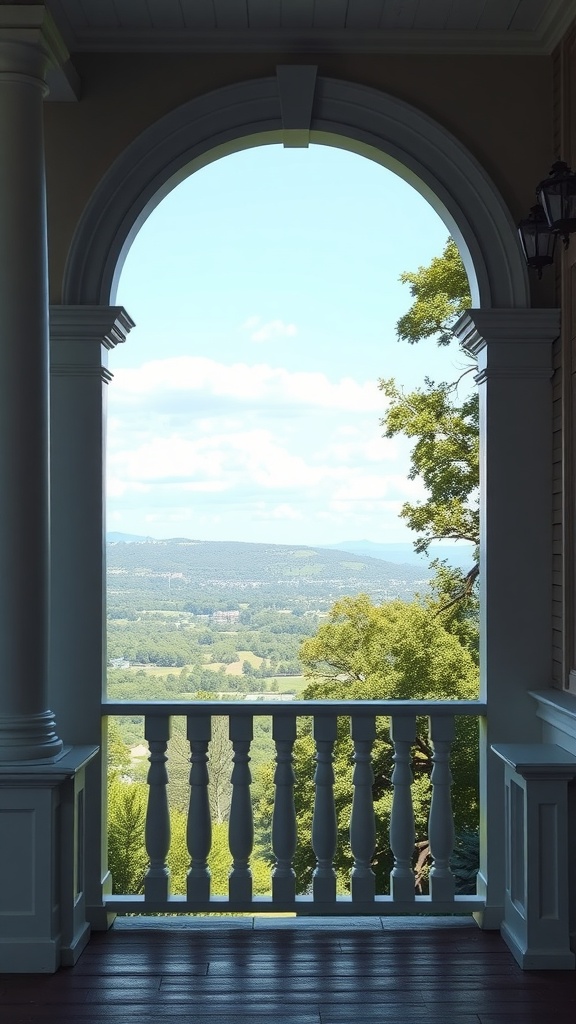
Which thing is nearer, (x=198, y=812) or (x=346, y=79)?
(x=198, y=812)

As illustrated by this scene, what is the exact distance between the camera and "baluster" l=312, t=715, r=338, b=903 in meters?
4.12

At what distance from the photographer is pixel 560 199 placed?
10.4 ft

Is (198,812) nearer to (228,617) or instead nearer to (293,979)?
(293,979)

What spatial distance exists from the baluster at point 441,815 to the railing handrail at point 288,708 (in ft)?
0.28

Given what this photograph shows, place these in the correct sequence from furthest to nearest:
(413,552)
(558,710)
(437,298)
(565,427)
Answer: (437,298) → (413,552) → (565,427) → (558,710)

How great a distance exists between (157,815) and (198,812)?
179 millimetres

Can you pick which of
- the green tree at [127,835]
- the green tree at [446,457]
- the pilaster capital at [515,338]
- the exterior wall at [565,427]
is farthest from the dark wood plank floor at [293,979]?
the green tree at [127,835]

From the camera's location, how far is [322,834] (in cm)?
416

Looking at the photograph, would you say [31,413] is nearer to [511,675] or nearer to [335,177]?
[511,675]

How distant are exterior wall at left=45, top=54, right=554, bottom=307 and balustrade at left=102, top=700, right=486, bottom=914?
2.20m

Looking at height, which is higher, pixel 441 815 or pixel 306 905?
pixel 441 815

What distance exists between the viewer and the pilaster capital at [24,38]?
3594mm

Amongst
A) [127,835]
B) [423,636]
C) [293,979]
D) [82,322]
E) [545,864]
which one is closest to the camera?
[293,979]

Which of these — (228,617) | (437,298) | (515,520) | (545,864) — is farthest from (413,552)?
(545,864)
